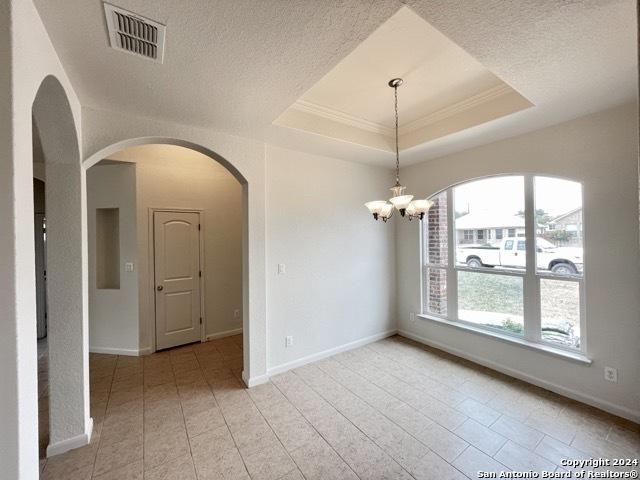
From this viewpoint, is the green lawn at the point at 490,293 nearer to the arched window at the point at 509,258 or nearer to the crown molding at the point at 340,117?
the arched window at the point at 509,258

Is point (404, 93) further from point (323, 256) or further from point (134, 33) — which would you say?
point (134, 33)

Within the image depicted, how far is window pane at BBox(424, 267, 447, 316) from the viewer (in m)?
3.79

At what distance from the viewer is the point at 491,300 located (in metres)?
3.31

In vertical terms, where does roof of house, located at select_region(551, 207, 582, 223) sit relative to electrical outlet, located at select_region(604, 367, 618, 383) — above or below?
above

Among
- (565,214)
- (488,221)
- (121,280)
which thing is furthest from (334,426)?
(121,280)

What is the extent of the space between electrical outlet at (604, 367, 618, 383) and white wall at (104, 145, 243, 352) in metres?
4.50

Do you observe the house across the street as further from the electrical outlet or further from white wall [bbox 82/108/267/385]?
white wall [bbox 82/108/267/385]

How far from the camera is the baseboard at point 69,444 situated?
199cm

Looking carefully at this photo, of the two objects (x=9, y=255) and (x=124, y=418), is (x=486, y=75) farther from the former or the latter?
(x=124, y=418)

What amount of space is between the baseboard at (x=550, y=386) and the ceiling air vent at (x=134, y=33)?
4.22 meters

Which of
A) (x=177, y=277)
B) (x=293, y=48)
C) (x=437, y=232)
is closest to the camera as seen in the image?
(x=293, y=48)

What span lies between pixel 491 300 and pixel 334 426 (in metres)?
2.39

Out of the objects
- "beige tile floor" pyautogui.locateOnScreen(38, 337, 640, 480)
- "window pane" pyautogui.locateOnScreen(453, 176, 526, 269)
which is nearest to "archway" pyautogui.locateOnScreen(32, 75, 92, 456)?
"beige tile floor" pyautogui.locateOnScreen(38, 337, 640, 480)

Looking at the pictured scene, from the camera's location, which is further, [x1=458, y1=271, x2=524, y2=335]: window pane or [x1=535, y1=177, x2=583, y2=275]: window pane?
[x1=458, y1=271, x2=524, y2=335]: window pane
